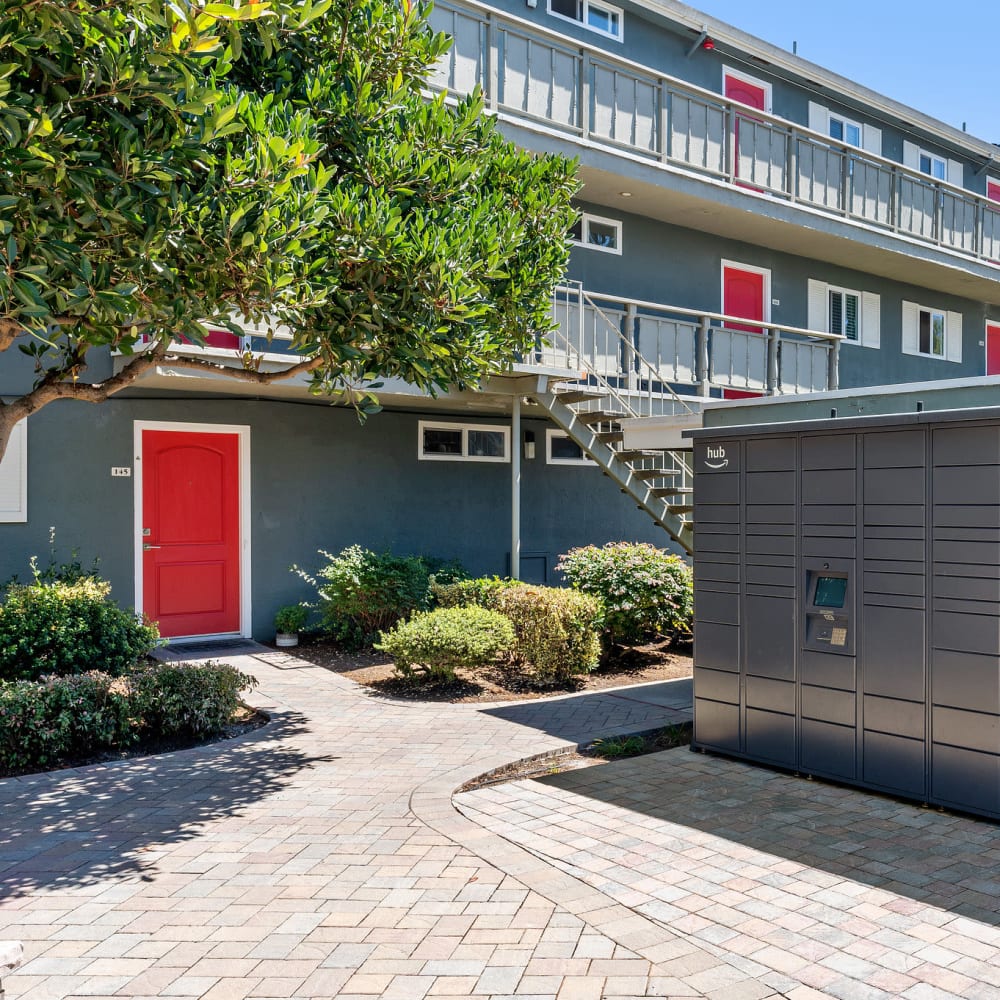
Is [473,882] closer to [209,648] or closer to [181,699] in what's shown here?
[181,699]

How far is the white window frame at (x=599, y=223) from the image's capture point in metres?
12.7

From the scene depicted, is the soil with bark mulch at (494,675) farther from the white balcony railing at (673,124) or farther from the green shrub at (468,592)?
the white balcony railing at (673,124)

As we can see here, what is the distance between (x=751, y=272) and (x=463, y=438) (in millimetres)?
5984

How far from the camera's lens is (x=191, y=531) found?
1040 cm

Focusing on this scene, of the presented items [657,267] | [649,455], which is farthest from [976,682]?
[657,267]

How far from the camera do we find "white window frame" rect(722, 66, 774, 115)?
48.5 ft

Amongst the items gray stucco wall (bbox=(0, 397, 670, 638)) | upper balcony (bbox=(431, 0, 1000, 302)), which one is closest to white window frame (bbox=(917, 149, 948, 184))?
upper balcony (bbox=(431, 0, 1000, 302))

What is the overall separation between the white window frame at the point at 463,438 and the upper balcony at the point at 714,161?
3512 mm

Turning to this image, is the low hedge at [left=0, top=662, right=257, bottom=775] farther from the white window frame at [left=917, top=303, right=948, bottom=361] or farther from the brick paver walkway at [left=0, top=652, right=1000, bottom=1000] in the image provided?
the white window frame at [left=917, top=303, right=948, bottom=361]

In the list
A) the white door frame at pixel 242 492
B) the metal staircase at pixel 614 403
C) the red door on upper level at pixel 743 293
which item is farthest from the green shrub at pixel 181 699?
the red door on upper level at pixel 743 293

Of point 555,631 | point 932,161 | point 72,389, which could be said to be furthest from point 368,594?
point 932,161

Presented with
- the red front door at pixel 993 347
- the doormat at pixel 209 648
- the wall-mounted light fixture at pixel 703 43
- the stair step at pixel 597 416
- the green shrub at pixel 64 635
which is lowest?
the doormat at pixel 209 648

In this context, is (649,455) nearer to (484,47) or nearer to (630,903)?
(484,47)

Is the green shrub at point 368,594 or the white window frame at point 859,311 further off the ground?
the white window frame at point 859,311
